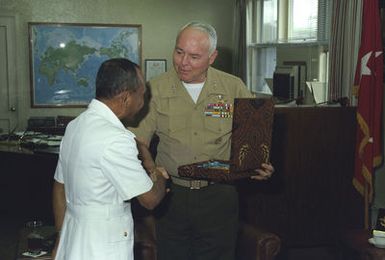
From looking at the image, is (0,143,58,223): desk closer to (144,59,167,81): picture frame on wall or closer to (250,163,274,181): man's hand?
(250,163,274,181): man's hand

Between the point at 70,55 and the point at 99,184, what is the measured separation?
614 cm

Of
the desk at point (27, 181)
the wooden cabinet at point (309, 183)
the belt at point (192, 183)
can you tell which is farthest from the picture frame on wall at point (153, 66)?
the belt at point (192, 183)

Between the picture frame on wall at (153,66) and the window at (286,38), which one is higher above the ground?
the window at (286,38)

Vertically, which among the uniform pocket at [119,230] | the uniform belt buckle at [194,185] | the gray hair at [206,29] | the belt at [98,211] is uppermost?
the gray hair at [206,29]

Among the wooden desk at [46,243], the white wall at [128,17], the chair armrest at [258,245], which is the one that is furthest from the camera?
the white wall at [128,17]

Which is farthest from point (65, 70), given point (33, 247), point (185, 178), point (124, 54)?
point (185, 178)

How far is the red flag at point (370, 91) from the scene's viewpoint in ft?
12.4

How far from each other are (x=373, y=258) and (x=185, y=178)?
1.20 meters

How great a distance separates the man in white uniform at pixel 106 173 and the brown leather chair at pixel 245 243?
868 mm

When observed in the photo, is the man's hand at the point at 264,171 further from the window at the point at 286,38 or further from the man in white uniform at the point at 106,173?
the window at the point at 286,38

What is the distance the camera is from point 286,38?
6617mm

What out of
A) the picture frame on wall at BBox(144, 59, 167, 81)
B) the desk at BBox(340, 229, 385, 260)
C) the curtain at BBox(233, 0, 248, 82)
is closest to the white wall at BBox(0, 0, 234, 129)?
the picture frame on wall at BBox(144, 59, 167, 81)

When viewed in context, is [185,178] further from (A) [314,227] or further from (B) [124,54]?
(B) [124,54]

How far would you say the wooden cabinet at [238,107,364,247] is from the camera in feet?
13.5
